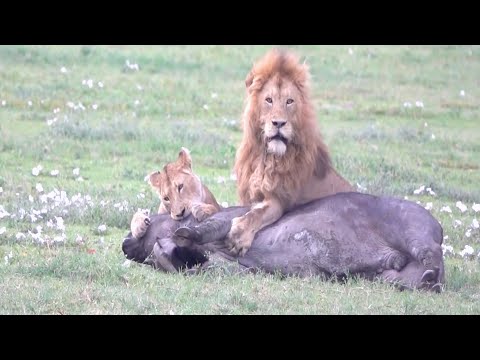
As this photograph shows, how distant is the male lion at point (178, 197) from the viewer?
8.52m

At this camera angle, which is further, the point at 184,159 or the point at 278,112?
the point at 184,159

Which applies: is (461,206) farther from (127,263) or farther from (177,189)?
(127,263)

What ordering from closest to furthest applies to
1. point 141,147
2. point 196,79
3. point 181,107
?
point 141,147
point 181,107
point 196,79

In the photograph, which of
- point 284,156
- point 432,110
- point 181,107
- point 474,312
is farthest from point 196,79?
point 474,312

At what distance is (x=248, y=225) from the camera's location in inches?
332

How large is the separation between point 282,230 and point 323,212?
0.32 meters

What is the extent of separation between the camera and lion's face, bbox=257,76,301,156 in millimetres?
8609

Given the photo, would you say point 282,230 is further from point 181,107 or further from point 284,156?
point 181,107

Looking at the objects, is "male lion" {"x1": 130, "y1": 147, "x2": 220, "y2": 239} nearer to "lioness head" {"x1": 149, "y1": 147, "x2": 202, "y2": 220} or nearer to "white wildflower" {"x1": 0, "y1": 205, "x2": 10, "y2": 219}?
"lioness head" {"x1": 149, "y1": 147, "x2": 202, "y2": 220}

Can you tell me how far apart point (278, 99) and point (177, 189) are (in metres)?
0.98

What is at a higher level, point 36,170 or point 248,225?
point 248,225

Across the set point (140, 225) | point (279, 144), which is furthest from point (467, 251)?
point (140, 225)

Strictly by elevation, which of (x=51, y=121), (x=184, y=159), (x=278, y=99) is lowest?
(x=51, y=121)
